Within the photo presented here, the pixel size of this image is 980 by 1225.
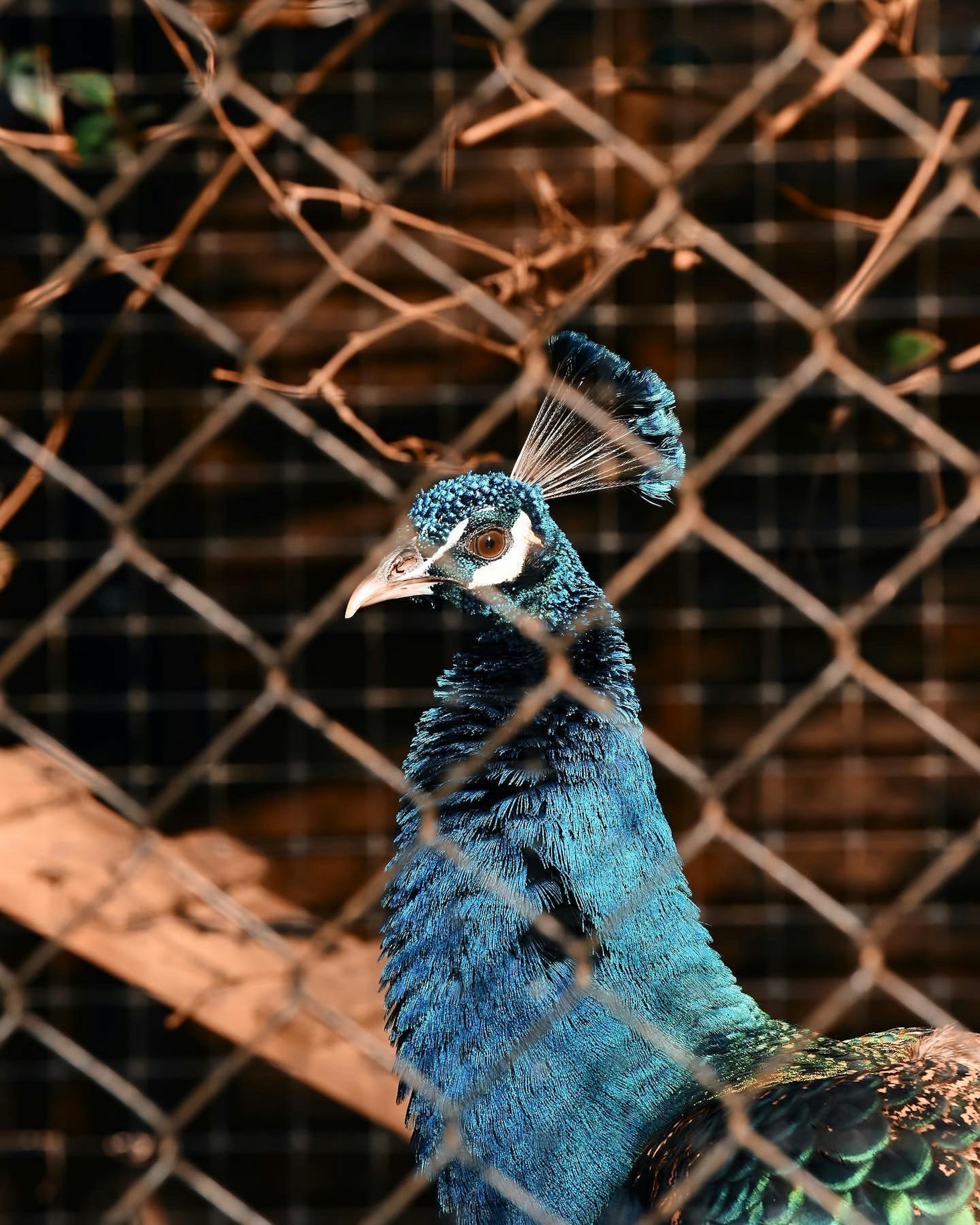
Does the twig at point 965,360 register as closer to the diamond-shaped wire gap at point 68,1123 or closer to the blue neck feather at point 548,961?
the blue neck feather at point 548,961

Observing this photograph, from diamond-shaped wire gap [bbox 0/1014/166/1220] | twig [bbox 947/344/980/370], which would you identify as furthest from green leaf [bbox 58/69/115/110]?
diamond-shaped wire gap [bbox 0/1014/166/1220]

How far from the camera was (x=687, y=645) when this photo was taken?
7.68 ft

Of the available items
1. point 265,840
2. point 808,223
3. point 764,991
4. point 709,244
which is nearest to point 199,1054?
point 265,840

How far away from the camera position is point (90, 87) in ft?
6.15

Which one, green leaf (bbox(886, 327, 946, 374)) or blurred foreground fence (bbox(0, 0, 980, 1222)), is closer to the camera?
green leaf (bbox(886, 327, 946, 374))

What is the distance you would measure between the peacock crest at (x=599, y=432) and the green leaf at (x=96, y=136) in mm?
938

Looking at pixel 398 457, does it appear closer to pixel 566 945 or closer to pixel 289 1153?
pixel 566 945

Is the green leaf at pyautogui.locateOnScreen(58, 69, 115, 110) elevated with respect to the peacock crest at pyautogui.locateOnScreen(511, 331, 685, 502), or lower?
elevated

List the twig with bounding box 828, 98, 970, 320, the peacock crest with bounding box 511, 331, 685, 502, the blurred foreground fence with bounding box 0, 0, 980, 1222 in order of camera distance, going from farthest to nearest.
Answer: the blurred foreground fence with bounding box 0, 0, 980, 1222
the twig with bounding box 828, 98, 970, 320
the peacock crest with bounding box 511, 331, 685, 502

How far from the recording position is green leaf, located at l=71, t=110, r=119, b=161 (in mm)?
1883

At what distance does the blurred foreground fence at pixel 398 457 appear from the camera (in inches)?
82.2

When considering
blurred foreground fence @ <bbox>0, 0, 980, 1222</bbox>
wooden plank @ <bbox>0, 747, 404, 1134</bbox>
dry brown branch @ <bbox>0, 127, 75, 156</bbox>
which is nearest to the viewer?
wooden plank @ <bbox>0, 747, 404, 1134</bbox>

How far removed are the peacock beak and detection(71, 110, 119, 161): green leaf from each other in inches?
38.9

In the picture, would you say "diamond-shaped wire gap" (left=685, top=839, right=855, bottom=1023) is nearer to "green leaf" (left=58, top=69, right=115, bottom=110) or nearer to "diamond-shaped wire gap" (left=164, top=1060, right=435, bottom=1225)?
"diamond-shaped wire gap" (left=164, top=1060, right=435, bottom=1225)
